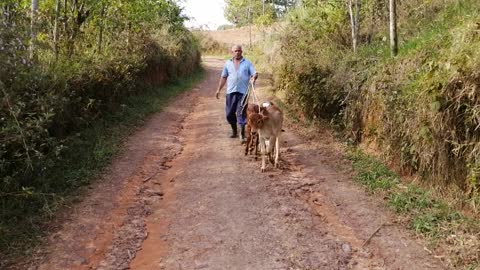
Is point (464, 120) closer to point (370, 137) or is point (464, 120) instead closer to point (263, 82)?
point (370, 137)

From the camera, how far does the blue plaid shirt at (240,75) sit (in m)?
8.75

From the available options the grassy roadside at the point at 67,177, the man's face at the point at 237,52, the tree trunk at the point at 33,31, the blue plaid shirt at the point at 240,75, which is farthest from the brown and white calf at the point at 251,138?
the tree trunk at the point at 33,31

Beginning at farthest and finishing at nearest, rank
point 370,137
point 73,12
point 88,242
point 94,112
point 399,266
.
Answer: point 73,12, point 94,112, point 370,137, point 88,242, point 399,266

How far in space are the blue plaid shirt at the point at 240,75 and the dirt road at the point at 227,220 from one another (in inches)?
52.2

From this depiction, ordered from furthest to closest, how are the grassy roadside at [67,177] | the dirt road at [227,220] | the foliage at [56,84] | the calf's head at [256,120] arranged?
the calf's head at [256,120], the foliage at [56,84], the grassy roadside at [67,177], the dirt road at [227,220]

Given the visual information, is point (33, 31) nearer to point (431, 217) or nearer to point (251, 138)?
point (251, 138)

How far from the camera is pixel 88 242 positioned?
4.76 metres

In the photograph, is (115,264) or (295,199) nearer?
(115,264)

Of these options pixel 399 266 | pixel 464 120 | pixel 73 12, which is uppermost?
pixel 73 12

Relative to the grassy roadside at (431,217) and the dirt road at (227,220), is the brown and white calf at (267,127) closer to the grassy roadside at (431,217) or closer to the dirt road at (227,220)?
the dirt road at (227,220)

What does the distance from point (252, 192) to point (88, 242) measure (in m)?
2.33

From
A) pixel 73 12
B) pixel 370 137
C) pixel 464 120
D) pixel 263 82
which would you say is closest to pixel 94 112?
pixel 73 12

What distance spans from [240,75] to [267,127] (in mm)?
1717

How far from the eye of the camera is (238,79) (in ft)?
28.9
